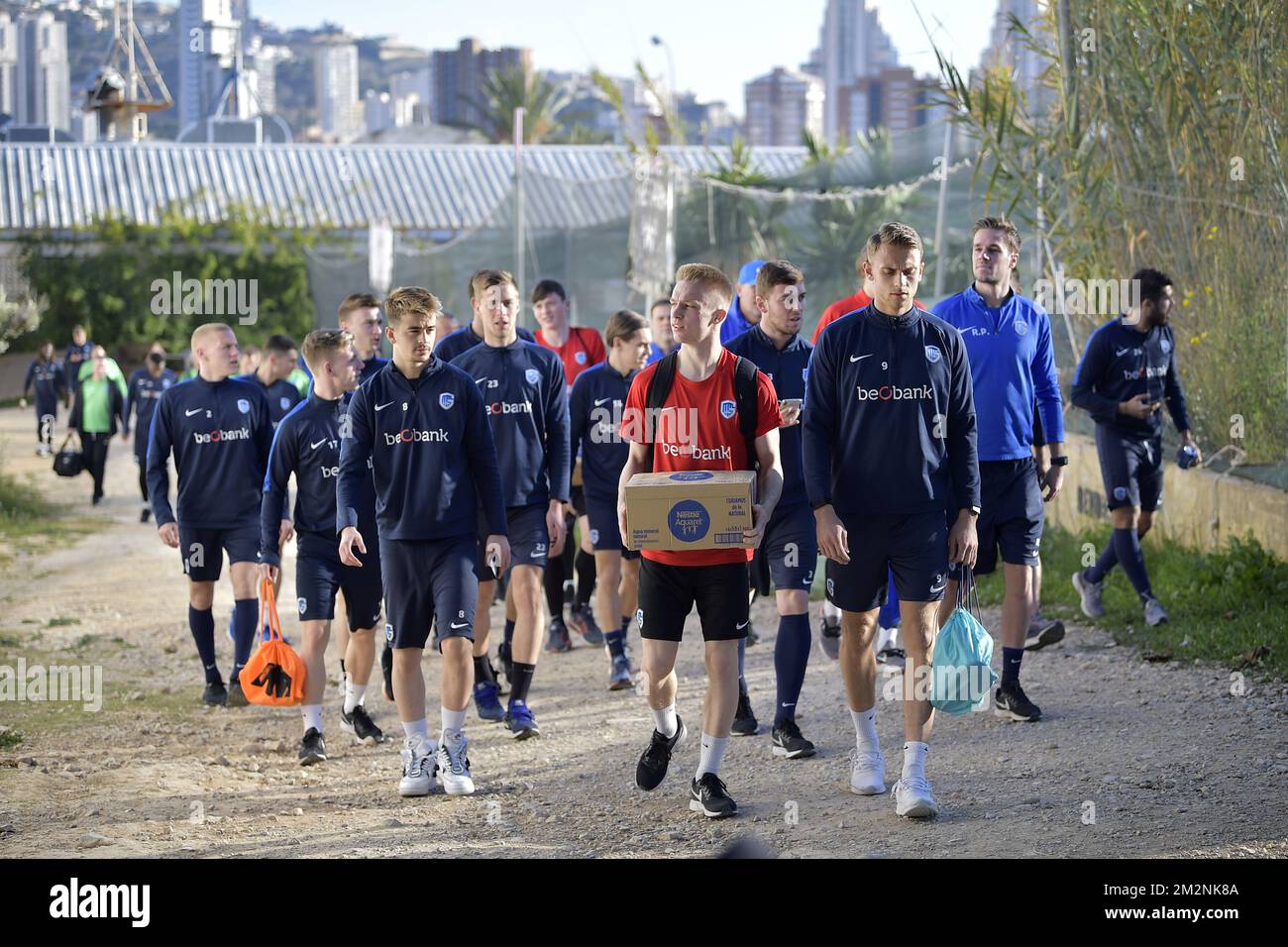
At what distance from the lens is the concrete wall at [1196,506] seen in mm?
10148

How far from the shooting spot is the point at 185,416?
30.0 feet

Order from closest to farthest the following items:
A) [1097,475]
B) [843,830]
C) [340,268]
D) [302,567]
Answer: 1. [843,830]
2. [302,567]
3. [1097,475]
4. [340,268]

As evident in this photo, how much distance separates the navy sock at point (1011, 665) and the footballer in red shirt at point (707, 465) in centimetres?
191

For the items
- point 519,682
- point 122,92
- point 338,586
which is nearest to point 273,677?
point 338,586

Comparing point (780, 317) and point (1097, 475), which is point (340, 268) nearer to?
point (1097, 475)

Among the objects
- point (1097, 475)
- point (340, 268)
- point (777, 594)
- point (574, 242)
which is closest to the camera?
point (777, 594)

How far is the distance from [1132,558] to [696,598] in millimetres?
4110

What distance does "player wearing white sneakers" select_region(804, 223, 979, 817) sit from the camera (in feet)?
20.2

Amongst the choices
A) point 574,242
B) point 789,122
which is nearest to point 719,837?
point 574,242

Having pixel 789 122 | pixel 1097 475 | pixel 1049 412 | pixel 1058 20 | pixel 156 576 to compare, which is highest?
pixel 789 122

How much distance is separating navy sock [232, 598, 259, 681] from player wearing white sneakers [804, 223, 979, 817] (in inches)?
→ 160

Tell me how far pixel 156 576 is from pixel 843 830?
930 centimetres

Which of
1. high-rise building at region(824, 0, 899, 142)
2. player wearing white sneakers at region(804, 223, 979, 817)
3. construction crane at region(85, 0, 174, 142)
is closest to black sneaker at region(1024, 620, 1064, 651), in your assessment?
player wearing white sneakers at region(804, 223, 979, 817)
